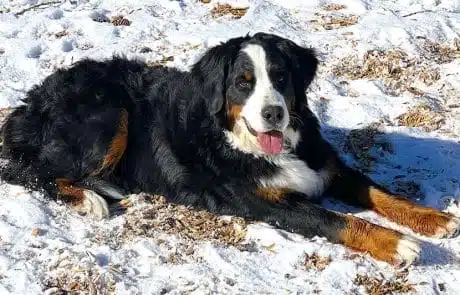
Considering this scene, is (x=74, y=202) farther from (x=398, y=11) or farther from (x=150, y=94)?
(x=398, y=11)

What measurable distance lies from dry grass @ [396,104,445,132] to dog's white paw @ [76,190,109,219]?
9.83 feet

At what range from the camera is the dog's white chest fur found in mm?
5434

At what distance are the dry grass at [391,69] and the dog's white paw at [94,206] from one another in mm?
3259

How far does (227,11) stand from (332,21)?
A: 54.0 inches

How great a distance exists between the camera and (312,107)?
23.4ft

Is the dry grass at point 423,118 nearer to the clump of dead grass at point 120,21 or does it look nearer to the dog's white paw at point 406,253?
the dog's white paw at point 406,253

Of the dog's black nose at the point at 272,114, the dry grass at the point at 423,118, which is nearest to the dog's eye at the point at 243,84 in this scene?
the dog's black nose at the point at 272,114

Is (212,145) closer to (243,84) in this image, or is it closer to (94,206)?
(243,84)

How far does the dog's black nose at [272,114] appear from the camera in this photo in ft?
16.4

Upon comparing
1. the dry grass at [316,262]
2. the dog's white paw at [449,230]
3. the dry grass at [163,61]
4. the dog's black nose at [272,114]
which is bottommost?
the dry grass at [316,262]

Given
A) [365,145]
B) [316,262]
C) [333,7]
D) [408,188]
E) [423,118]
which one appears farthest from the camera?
[333,7]

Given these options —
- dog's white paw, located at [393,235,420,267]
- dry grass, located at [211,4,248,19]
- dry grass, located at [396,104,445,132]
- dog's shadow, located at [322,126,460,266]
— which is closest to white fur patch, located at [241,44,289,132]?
dog's shadow, located at [322,126,460,266]

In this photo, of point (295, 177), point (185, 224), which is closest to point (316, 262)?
point (295, 177)

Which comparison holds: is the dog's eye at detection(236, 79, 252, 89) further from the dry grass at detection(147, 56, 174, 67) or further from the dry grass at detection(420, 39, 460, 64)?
the dry grass at detection(420, 39, 460, 64)
